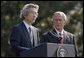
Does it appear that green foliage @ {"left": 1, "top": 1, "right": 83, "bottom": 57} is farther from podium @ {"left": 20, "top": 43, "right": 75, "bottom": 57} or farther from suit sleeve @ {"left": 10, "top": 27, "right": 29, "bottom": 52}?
podium @ {"left": 20, "top": 43, "right": 75, "bottom": 57}

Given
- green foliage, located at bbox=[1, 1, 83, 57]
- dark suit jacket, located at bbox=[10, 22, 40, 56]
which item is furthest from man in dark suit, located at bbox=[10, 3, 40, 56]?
green foliage, located at bbox=[1, 1, 83, 57]

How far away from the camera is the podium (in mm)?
3814

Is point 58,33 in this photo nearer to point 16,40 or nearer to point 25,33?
point 25,33

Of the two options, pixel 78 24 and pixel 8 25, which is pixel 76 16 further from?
pixel 8 25

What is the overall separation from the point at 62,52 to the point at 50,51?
8.0 inches

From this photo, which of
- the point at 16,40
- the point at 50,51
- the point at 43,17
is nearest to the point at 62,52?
the point at 50,51

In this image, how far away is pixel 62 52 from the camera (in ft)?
13.1

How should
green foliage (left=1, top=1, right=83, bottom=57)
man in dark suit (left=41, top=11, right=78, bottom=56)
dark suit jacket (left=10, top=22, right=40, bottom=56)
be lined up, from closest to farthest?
1. dark suit jacket (left=10, top=22, right=40, bottom=56)
2. man in dark suit (left=41, top=11, right=78, bottom=56)
3. green foliage (left=1, top=1, right=83, bottom=57)

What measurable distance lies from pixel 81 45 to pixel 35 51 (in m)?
10.5

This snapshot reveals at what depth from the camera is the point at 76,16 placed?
46.8 feet

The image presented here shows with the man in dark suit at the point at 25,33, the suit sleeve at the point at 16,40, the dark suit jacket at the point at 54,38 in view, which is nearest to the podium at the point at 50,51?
the suit sleeve at the point at 16,40

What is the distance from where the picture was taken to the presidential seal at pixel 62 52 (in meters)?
3.96

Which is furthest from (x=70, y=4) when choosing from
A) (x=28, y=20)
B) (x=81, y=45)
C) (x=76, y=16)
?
(x=28, y=20)

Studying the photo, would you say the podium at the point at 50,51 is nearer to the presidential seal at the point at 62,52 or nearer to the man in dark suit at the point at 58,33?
the presidential seal at the point at 62,52
